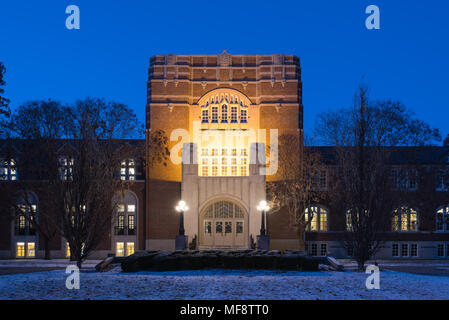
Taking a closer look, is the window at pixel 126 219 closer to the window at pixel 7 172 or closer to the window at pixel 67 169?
the window at pixel 67 169

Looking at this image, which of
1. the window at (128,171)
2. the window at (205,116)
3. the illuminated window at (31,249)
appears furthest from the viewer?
the window at (205,116)

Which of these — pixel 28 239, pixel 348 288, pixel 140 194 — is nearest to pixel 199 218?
pixel 140 194

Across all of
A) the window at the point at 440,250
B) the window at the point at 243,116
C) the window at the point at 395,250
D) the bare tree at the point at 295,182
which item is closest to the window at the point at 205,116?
the window at the point at 243,116

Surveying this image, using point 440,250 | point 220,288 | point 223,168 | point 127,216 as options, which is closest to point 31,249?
point 127,216

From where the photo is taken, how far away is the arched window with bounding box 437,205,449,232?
45562 mm

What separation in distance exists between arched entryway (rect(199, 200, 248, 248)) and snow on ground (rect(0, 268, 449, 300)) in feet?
67.1

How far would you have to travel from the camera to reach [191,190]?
41.1 m

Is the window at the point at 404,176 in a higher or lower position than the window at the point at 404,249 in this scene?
higher

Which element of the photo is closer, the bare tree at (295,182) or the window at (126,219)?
the bare tree at (295,182)

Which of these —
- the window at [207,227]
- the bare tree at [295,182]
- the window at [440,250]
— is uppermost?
the bare tree at [295,182]

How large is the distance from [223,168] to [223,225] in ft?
16.2

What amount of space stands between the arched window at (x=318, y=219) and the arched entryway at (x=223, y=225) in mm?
6954

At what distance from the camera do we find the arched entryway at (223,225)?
41500mm

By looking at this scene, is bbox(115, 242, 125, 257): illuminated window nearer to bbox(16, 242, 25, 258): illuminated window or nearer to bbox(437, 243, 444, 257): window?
bbox(16, 242, 25, 258): illuminated window
